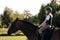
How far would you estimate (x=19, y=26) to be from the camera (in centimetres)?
1429

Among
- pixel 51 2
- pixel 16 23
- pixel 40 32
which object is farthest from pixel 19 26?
pixel 51 2

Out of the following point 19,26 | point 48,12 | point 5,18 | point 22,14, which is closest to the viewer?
point 48,12

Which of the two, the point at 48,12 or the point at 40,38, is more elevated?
the point at 48,12

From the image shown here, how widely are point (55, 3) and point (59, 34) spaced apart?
6025 cm

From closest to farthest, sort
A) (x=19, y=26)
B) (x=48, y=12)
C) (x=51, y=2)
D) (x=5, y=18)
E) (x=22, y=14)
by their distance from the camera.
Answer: (x=48, y=12), (x=19, y=26), (x=51, y=2), (x=5, y=18), (x=22, y=14)

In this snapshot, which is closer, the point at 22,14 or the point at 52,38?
the point at 52,38

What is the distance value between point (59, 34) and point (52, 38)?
43 centimetres

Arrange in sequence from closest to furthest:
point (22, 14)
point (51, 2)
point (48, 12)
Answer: point (48, 12)
point (51, 2)
point (22, 14)

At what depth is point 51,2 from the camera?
241ft

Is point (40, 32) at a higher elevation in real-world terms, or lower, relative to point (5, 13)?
higher

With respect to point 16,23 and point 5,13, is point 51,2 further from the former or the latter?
point 16,23

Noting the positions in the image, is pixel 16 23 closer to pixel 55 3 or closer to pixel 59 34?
pixel 59 34

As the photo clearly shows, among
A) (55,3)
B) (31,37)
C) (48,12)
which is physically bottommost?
(55,3)

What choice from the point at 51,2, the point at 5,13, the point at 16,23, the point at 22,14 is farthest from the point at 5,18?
the point at 16,23
